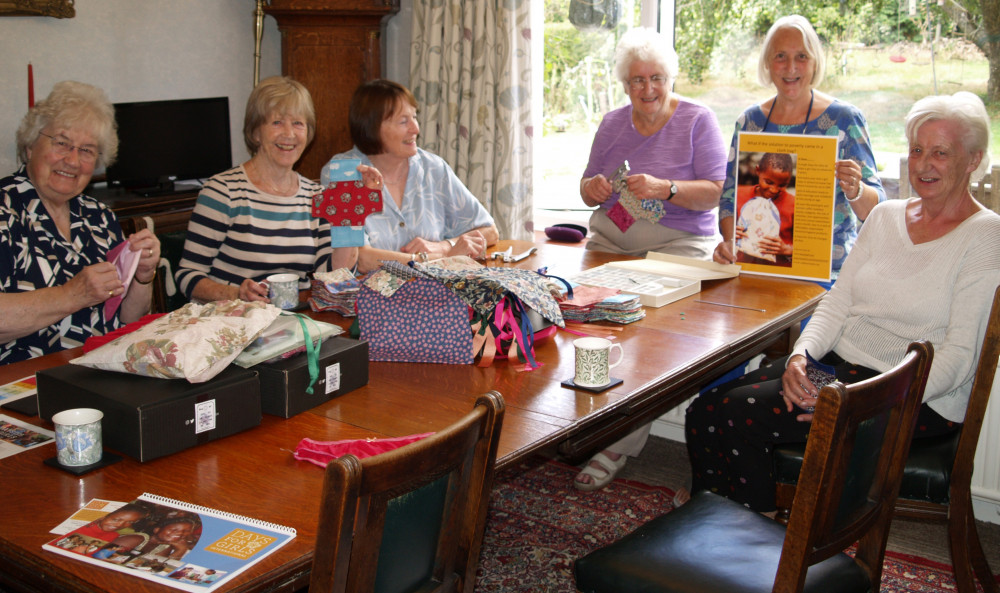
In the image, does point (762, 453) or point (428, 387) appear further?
point (762, 453)

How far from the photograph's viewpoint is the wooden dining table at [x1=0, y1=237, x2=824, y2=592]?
1255mm

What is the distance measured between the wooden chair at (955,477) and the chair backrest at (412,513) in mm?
1104

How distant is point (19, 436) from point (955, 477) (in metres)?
1.97

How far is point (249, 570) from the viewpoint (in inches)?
46.7

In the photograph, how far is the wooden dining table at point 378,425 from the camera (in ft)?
4.12

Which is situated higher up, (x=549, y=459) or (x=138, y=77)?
(x=138, y=77)

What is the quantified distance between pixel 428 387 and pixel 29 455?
2.49 feet

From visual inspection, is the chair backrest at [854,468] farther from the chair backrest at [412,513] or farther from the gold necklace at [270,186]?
the gold necklace at [270,186]

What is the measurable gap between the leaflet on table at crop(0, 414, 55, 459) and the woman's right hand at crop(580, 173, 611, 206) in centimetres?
201

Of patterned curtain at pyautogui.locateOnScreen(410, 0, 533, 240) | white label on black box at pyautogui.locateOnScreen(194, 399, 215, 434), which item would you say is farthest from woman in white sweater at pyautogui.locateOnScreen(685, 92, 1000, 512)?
patterned curtain at pyautogui.locateOnScreen(410, 0, 533, 240)

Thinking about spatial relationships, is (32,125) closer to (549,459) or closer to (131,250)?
(131,250)

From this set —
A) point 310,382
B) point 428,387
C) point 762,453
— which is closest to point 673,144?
point 762,453

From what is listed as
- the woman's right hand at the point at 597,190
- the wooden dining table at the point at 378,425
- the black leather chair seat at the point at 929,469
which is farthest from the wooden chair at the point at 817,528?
the woman's right hand at the point at 597,190

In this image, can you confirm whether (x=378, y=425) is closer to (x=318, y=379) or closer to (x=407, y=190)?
(x=318, y=379)
